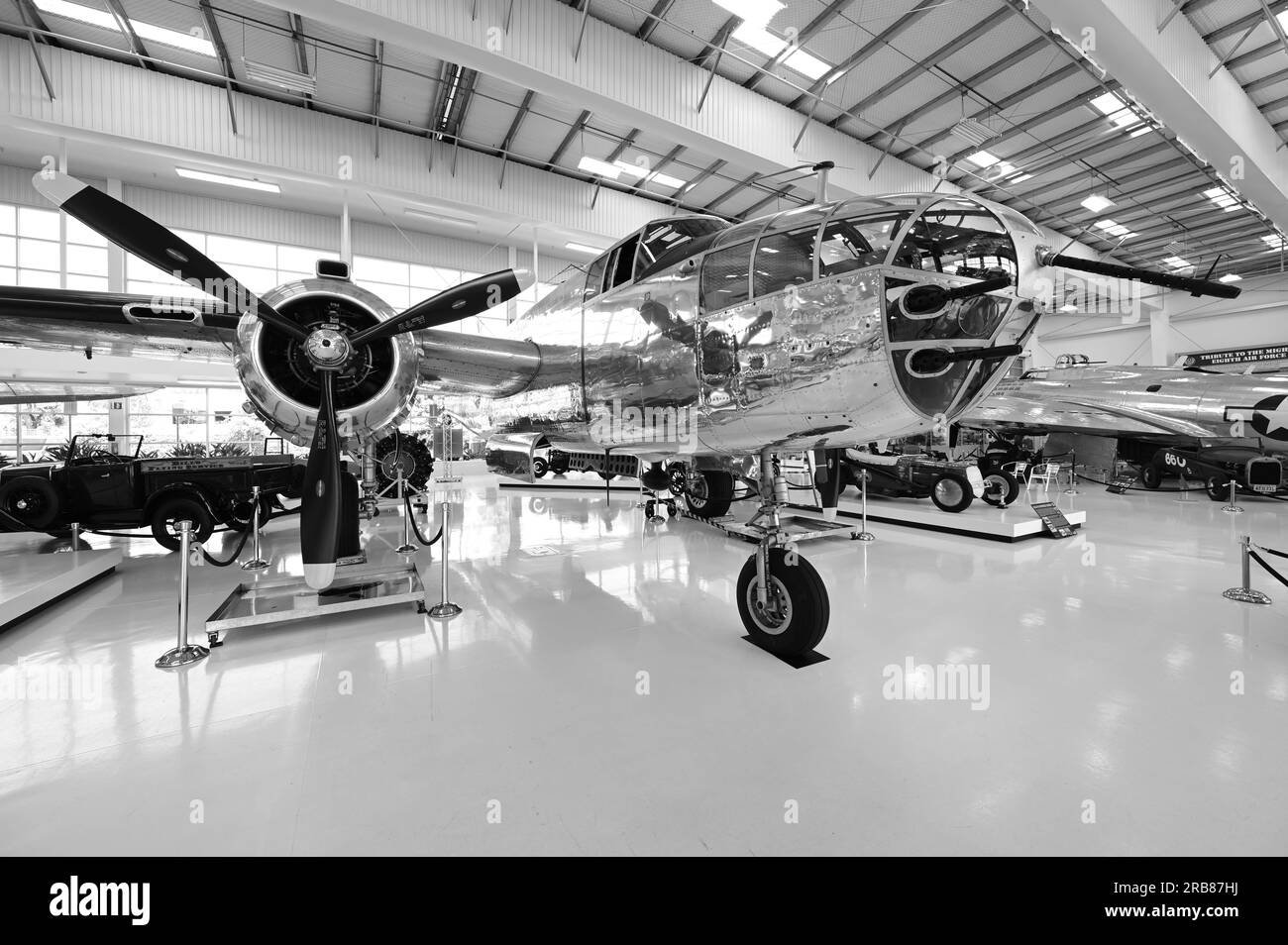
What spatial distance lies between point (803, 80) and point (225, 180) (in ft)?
61.0

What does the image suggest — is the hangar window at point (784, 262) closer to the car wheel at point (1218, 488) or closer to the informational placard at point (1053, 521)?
the informational placard at point (1053, 521)

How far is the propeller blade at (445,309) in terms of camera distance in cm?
416

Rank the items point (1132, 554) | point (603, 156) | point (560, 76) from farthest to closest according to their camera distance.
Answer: point (603, 156) → point (560, 76) → point (1132, 554)

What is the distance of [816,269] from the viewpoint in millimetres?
3227

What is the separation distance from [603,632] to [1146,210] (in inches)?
1045

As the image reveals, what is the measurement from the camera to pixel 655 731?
122 inches

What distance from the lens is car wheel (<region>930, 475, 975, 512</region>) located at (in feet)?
33.3

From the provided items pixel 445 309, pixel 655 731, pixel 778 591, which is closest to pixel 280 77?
pixel 445 309

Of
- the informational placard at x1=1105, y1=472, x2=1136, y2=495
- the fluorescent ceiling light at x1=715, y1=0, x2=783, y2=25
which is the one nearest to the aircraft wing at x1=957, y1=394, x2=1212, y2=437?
the informational placard at x1=1105, y1=472, x2=1136, y2=495

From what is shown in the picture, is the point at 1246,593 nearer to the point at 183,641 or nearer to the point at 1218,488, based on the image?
the point at 183,641

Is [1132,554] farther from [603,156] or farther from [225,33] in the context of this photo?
[225,33]

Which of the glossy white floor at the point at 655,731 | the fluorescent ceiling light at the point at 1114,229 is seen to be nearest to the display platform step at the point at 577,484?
the glossy white floor at the point at 655,731

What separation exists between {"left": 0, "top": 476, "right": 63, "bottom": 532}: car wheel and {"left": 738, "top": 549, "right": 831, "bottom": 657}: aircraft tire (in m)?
8.77
